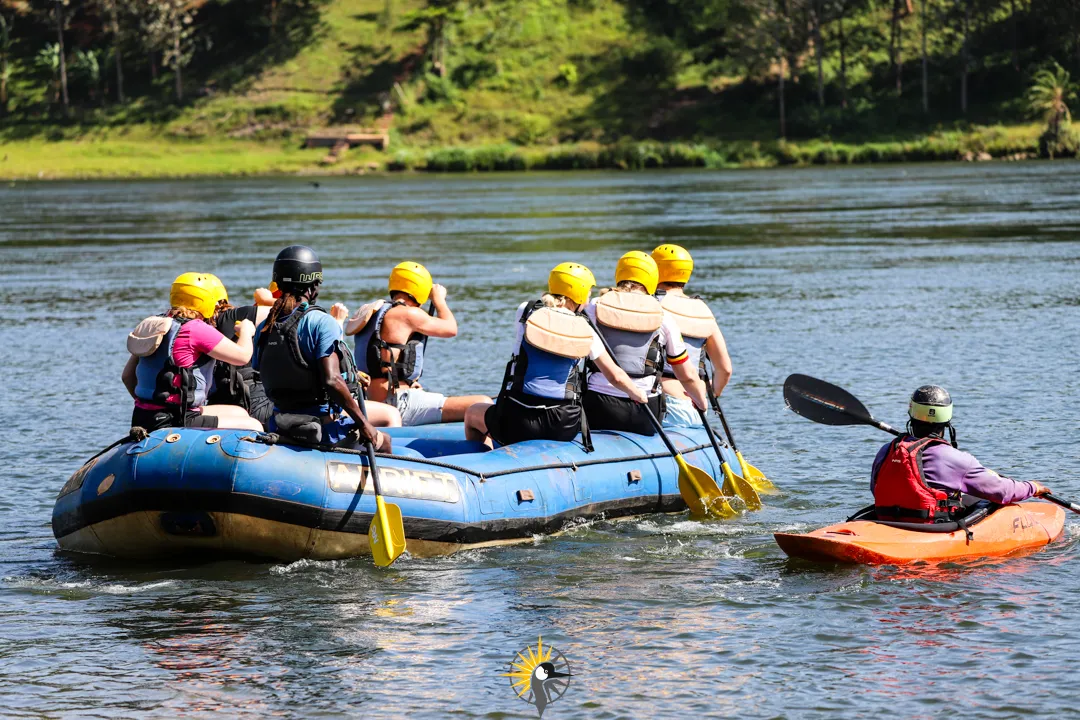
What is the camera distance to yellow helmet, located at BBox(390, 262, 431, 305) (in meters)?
11.8

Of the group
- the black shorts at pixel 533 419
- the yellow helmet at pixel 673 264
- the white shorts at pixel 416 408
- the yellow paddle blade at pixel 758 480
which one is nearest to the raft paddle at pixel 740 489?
the yellow paddle blade at pixel 758 480

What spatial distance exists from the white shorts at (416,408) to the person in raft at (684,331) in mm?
1930

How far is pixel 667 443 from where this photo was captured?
11.7 meters

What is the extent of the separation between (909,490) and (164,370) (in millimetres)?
5164

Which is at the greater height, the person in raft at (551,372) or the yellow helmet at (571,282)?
the yellow helmet at (571,282)

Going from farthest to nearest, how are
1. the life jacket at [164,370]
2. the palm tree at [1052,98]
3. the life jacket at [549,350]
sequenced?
the palm tree at [1052,98] < the life jacket at [549,350] < the life jacket at [164,370]

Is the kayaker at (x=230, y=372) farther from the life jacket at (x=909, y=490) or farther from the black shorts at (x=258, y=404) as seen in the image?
the life jacket at (x=909, y=490)

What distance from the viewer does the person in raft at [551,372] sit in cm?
1070

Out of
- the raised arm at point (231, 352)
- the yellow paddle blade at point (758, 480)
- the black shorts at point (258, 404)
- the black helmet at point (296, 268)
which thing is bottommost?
the yellow paddle blade at point (758, 480)

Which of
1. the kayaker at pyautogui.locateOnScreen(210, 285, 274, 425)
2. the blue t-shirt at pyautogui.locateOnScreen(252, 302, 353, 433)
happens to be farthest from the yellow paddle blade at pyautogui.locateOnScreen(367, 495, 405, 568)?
the kayaker at pyautogui.locateOnScreen(210, 285, 274, 425)

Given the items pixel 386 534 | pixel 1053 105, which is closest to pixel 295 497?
pixel 386 534

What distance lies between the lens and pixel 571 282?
1072cm

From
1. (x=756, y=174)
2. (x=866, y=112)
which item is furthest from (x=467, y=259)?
(x=866, y=112)

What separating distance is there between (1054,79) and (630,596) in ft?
239
